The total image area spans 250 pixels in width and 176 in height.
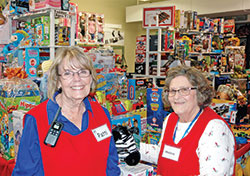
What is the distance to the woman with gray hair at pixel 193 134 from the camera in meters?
1.70

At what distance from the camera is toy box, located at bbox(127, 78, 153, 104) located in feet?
13.9

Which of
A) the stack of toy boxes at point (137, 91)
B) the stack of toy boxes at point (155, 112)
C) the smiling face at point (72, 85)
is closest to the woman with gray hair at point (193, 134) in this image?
the smiling face at point (72, 85)

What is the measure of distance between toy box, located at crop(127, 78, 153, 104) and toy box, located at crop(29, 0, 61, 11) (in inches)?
62.6

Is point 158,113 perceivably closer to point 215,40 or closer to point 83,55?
point 83,55

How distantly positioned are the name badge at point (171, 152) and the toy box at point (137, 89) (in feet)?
7.29

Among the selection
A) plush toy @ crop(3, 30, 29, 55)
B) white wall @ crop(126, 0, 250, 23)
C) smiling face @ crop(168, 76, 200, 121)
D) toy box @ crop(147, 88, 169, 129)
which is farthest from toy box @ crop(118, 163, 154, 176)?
white wall @ crop(126, 0, 250, 23)

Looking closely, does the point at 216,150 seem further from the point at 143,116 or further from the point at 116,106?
the point at 143,116

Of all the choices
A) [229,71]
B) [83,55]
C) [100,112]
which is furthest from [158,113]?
[229,71]

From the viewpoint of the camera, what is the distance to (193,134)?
186 cm

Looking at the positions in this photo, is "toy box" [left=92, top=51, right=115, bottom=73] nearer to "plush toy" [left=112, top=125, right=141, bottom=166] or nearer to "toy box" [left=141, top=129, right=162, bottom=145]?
"toy box" [left=141, top=129, right=162, bottom=145]

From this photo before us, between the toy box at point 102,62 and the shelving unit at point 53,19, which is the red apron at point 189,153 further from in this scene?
the shelving unit at point 53,19

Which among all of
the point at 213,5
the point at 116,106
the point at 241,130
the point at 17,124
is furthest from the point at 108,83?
the point at 213,5

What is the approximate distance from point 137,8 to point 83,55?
10.3 metres

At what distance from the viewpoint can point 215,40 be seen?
23.6 feet
